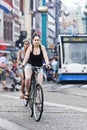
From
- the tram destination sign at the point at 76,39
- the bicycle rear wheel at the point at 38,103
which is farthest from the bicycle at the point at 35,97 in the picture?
the tram destination sign at the point at 76,39

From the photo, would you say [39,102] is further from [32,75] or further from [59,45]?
[59,45]

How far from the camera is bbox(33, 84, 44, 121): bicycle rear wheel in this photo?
9686mm

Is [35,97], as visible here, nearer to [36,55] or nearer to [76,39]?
[36,55]

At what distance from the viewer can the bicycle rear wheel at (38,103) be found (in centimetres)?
969

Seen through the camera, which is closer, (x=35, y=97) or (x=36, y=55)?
(x=35, y=97)

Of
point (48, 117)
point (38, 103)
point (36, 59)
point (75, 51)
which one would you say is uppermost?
point (36, 59)

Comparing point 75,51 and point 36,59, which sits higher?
point 36,59

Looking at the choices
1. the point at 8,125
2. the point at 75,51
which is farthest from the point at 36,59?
the point at 75,51

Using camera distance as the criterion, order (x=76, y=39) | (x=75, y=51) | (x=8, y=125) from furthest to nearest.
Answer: (x=76, y=39), (x=75, y=51), (x=8, y=125)

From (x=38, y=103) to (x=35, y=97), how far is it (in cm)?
29

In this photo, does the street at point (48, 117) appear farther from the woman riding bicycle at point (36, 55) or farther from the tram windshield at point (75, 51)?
the tram windshield at point (75, 51)

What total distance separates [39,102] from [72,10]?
155 m

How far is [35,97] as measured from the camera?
33.2ft

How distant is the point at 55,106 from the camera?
12.4 metres
